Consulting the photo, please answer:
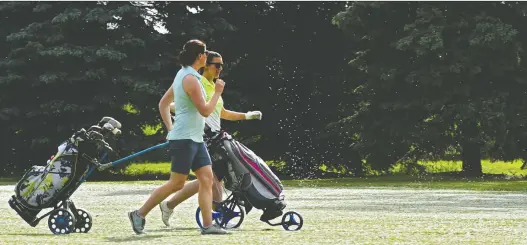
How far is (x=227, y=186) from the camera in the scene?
1137 cm

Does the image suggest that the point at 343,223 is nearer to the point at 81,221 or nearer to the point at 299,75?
the point at 81,221

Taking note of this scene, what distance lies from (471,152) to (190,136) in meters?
25.4

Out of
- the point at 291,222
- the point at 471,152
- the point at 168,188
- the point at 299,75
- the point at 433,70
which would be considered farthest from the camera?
the point at 299,75

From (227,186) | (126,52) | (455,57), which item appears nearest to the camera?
(227,186)

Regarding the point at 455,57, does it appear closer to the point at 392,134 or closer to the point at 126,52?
the point at 392,134

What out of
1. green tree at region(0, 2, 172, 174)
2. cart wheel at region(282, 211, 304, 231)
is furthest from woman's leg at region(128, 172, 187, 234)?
green tree at region(0, 2, 172, 174)

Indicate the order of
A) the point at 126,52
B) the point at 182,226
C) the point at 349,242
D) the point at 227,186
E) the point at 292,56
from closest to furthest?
the point at 349,242
the point at 227,186
the point at 182,226
the point at 126,52
the point at 292,56

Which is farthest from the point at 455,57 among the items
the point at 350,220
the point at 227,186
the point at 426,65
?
the point at 227,186

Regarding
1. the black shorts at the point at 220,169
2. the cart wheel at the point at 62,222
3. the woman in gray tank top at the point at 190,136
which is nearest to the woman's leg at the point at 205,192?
the woman in gray tank top at the point at 190,136

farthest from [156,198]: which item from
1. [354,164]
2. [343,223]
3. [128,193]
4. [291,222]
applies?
[354,164]

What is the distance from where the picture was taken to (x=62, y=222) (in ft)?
36.2

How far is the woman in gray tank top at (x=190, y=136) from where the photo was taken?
34.5 feet

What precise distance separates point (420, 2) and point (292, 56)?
6527 mm

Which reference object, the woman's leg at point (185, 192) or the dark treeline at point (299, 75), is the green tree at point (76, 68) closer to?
the dark treeline at point (299, 75)
